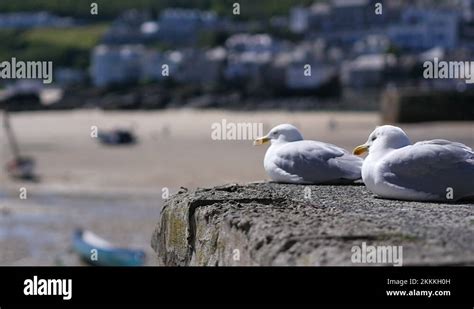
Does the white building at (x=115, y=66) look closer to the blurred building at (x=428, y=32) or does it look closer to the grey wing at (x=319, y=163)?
the blurred building at (x=428, y=32)

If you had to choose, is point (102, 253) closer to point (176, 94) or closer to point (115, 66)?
point (176, 94)

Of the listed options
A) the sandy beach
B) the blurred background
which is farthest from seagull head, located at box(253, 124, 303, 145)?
the sandy beach

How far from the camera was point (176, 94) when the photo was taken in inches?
4028

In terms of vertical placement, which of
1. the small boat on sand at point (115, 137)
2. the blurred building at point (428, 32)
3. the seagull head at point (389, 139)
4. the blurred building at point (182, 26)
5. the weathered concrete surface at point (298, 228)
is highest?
the blurred building at point (182, 26)

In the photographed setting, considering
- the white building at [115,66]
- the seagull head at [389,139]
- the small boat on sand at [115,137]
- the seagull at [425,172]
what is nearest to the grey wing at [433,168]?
the seagull at [425,172]

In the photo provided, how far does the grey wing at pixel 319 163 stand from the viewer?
927 centimetres

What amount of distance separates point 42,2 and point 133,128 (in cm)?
10195

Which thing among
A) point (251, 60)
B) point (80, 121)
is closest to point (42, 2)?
point (251, 60)

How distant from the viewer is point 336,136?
6059 cm

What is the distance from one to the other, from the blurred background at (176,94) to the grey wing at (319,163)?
328 centimetres

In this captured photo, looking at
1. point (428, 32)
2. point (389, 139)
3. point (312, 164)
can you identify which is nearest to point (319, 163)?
point (312, 164)

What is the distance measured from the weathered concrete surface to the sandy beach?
17109 mm

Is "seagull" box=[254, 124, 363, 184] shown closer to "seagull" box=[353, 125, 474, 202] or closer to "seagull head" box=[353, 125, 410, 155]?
"seagull head" box=[353, 125, 410, 155]
